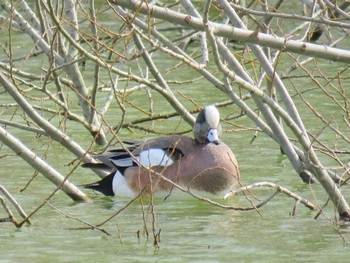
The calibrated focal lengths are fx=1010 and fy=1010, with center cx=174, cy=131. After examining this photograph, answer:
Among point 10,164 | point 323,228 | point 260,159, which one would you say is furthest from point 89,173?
point 323,228

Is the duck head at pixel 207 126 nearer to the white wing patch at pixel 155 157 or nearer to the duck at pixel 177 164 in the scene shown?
the duck at pixel 177 164

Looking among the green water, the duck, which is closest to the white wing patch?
the duck

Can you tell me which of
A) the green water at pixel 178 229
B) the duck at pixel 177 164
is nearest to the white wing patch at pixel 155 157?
the duck at pixel 177 164

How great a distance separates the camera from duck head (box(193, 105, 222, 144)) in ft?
30.7

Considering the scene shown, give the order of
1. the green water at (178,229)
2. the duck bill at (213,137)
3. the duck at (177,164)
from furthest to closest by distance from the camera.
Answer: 1. the duck bill at (213,137)
2. the duck at (177,164)
3. the green water at (178,229)

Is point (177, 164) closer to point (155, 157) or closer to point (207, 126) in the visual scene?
point (155, 157)

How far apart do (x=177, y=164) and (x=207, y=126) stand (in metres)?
0.54

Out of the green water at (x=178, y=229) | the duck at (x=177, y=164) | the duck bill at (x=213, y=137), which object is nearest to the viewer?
the green water at (x=178, y=229)

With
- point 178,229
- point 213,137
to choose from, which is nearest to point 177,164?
point 213,137

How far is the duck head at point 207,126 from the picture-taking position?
9.35 m

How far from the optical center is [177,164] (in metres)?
9.09

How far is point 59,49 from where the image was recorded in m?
9.68

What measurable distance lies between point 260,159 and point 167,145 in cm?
157

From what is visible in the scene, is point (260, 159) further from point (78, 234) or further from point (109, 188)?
point (78, 234)
